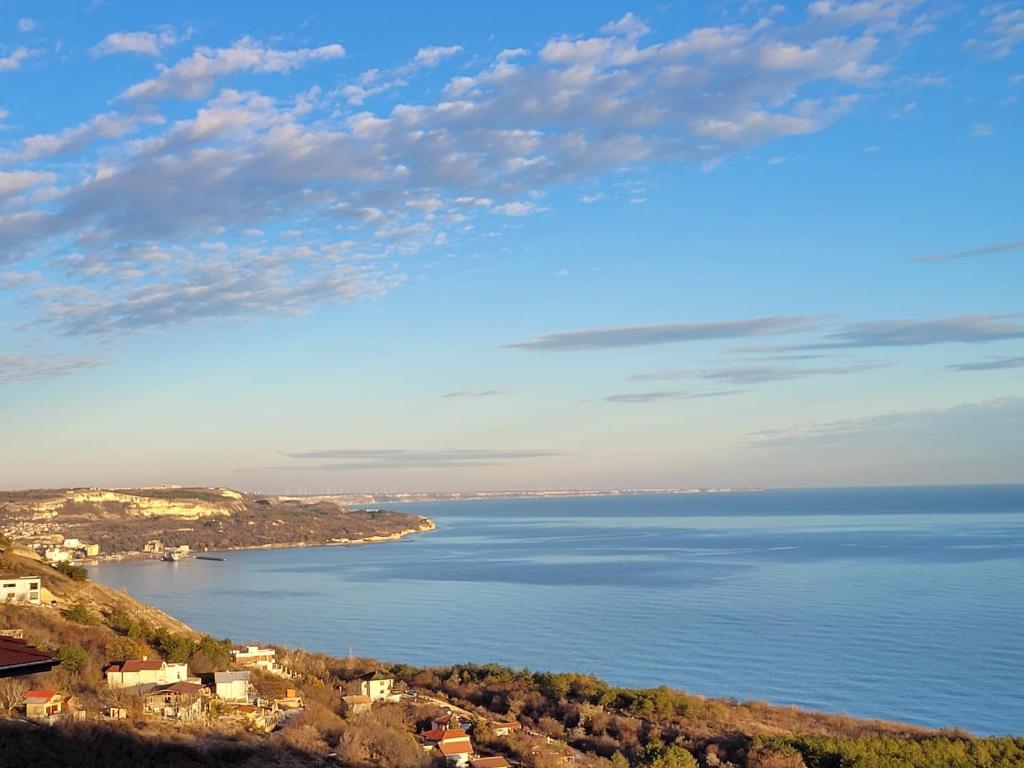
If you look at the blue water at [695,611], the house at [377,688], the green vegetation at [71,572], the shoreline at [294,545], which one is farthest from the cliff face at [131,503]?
the house at [377,688]

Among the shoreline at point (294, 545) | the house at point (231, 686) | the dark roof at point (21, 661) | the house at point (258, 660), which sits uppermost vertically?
the dark roof at point (21, 661)

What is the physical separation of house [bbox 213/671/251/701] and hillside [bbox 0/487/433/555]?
9834 cm

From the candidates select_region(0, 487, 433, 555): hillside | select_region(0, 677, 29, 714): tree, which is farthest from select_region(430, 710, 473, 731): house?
select_region(0, 487, 433, 555): hillside

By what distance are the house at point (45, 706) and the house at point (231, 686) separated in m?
4.85

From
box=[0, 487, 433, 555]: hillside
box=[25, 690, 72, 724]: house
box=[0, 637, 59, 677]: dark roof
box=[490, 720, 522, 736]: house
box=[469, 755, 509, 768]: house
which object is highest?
box=[0, 637, 59, 677]: dark roof

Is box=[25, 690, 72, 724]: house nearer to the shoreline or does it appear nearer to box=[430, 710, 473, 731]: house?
box=[430, 710, 473, 731]: house

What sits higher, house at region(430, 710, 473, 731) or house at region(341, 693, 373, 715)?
house at region(341, 693, 373, 715)

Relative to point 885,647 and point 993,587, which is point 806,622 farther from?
point 993,587

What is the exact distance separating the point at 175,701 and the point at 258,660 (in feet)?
21.8

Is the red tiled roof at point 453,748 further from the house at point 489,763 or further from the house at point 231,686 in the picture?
the house at point 231,686

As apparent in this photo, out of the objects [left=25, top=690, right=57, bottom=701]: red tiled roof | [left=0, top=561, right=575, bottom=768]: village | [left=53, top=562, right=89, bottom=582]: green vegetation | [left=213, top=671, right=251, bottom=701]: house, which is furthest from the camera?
[left=53, top=562, right=89, bottom=582]: green vegetation

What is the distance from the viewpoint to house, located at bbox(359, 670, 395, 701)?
23391mm

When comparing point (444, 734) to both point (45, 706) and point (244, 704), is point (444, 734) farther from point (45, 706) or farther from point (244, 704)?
point (45, 706)

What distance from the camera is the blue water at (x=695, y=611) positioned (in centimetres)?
3762
